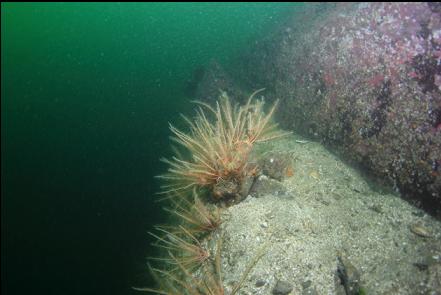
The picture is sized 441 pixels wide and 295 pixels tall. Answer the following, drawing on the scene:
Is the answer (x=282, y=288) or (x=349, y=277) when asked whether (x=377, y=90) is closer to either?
(x=349, y=277)

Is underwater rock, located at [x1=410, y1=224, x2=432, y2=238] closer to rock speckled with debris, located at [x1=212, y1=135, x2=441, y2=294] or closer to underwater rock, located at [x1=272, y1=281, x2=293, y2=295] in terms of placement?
rock speckled with debris, located at [x1=212, y1=135, x2=441, y2=294]

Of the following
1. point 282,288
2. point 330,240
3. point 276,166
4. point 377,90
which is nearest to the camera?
point 282,288

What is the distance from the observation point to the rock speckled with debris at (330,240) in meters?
3.67

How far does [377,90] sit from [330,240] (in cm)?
262

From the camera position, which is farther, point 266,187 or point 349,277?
point 266,187

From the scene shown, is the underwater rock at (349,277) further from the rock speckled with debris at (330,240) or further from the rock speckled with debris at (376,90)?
the rock speckled with debris at (376,90)

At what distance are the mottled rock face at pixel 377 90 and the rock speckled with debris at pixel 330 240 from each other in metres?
0.50

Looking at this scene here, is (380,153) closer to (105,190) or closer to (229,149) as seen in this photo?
(229,149)

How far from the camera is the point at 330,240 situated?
4.02 m

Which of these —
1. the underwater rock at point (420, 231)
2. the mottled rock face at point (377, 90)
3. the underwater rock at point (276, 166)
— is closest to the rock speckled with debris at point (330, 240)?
the underwater rock at point (420, 231)

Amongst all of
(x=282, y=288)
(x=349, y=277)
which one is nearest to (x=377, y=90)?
(x=349, y=277)

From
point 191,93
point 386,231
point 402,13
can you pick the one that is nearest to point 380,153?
point 386,231

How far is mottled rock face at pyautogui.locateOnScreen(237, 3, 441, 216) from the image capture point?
4.55 m

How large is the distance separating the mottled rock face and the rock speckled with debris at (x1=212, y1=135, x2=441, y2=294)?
0.50 m
